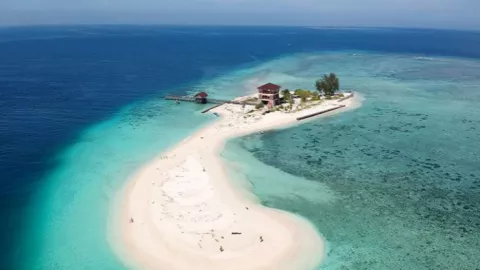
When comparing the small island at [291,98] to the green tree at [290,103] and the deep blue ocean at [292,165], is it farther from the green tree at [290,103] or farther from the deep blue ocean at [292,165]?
the deep blue ocean at [292,165]

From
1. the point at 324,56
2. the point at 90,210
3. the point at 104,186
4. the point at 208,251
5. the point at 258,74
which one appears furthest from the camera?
the point at 324,56

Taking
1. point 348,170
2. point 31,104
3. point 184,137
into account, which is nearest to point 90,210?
point 184,137

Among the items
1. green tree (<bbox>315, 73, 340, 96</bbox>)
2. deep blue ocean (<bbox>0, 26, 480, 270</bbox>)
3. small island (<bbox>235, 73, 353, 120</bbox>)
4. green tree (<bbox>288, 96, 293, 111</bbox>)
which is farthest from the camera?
green tree (<bbox>315, 73, 340, 96</bbox>)

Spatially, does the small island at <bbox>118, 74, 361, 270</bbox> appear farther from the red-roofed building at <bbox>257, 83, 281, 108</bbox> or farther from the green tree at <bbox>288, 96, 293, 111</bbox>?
the green tree at <bbox>288, 96, 293, 111</bbox>

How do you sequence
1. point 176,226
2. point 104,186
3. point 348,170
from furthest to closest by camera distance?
point 348,170 < point 104,186 < point 176,226

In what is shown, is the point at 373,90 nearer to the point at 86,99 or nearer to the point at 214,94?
the point at 214,94

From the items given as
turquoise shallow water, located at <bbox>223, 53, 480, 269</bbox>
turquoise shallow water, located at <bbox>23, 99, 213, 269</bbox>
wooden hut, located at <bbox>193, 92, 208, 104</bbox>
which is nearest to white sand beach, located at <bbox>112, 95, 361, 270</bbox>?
turquoise shallow water, located at <bbox>23, 99, 213, 269</bbox>

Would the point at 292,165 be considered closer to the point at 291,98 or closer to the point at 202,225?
the point at 202,225

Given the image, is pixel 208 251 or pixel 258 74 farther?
pixel 258 74
